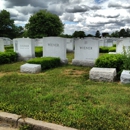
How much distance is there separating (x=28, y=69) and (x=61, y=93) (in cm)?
312

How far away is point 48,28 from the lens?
31.1m

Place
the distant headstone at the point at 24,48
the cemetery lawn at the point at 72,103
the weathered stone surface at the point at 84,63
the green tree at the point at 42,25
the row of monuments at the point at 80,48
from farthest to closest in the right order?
the green tree at the point at 42,25 < the distant headstone at the point at 24,48 < the weathered stone surface at the point at 84,63 < the row of monuments at the point at 80,48 < the cemetery lawn at the point at 72,103

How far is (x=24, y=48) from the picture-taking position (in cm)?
1033

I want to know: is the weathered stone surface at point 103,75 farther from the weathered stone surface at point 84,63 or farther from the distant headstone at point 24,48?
the distant headstone at point 24,48

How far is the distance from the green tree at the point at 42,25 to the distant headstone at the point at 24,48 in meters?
20.0

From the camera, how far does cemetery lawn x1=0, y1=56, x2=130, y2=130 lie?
2718 mm

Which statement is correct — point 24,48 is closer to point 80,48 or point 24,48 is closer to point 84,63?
point 80,48

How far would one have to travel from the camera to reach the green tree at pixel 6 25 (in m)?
43.2

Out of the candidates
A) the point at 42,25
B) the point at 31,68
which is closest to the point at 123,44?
the point at 31,68

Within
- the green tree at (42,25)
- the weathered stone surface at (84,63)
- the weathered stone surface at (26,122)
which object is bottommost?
the weathered stone surface at (26,122)

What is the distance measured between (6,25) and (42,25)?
17.3 metres

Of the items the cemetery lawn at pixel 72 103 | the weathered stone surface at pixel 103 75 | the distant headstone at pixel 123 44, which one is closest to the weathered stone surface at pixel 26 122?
the cemetery lawn at pixel 72 103

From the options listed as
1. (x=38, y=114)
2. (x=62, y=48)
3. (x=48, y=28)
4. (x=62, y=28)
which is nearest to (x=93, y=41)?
(x=62, y=48)

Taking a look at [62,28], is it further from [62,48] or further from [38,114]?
[38,114]
